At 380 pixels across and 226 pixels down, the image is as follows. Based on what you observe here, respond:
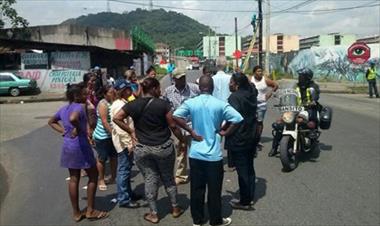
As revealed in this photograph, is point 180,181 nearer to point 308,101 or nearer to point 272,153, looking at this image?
point 272,153

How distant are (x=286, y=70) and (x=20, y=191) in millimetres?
47980

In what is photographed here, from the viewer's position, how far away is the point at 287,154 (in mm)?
8438

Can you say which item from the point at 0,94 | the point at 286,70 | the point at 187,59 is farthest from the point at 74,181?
the point at 187,59

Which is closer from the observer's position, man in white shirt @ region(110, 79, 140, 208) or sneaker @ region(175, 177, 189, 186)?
man in white shirt @ region(110, 79, 140, 208)

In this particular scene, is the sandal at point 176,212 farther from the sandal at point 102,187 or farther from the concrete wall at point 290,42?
the concrete wall at point 290,42

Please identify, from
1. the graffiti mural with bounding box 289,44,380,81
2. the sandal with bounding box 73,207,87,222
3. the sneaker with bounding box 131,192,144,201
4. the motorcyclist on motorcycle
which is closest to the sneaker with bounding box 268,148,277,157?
the motorcyclist on motorcycle

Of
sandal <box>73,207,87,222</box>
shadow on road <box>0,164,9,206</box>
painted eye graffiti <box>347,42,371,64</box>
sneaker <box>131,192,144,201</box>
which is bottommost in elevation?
shadow on road <box>0,164,9,206</box>

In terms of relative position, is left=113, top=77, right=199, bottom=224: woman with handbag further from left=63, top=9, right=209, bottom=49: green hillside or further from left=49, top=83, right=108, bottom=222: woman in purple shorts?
left=63, top=9, right=209, bottom=49: green hillside

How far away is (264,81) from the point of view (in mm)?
10195

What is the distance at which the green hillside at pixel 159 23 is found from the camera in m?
131

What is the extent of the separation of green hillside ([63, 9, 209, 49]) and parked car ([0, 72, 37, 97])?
305 feet

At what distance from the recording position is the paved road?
20.2 feet

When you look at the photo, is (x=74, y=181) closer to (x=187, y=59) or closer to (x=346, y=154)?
(x=346, y=154)

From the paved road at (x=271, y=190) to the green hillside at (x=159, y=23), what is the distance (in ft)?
378
